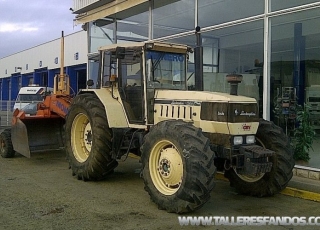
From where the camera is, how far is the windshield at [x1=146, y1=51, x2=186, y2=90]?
281 inches

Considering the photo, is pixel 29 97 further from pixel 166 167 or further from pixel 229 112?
pixel 229 112

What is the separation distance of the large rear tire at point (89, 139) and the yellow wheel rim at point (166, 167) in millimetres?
1521

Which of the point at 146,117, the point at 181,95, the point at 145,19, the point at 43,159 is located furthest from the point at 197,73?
the point at 145,19

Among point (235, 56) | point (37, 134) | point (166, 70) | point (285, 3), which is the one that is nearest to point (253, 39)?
point (235, 56)

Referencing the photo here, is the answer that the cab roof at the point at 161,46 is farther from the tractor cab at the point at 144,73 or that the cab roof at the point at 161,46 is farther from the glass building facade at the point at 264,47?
the glass building facade at the point at 264,47

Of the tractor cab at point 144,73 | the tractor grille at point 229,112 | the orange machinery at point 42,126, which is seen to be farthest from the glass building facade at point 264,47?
the orange machinery at point 42,126

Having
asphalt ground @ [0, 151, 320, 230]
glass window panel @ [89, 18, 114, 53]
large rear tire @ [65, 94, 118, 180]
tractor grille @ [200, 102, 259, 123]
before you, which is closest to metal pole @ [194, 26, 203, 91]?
tractor grille @ [200, 102, 259, 123]

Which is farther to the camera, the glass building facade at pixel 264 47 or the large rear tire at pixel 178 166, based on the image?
the glass building facade at pixel 264 47

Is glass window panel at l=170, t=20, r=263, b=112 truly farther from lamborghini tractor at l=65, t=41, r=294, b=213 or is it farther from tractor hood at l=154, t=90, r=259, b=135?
tractor hood at l=154, t=90, r=259, b=135

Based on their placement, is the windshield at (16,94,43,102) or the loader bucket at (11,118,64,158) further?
the windshield at (16,94,43,102)

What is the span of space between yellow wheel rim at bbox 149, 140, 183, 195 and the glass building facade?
176 centimetres

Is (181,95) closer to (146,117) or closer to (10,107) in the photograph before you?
(146,117)

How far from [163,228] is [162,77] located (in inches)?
116

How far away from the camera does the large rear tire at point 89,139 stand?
24.0 ft
